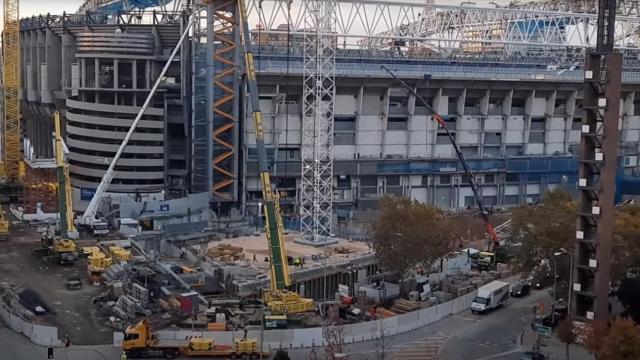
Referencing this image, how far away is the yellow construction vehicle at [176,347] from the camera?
2450 cm

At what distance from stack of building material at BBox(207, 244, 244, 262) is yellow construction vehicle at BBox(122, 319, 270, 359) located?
12.7 metres

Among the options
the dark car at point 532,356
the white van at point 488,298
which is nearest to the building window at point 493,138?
the white van at point 488,298

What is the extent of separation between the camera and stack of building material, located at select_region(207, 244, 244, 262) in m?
37.9

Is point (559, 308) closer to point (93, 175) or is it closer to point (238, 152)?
point (238, 152)

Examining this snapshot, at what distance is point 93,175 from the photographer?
53.1 meters

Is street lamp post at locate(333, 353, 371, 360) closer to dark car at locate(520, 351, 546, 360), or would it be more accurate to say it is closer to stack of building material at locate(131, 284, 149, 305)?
dark car at locate(520, 351, 546, 360)

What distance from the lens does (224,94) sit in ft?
162

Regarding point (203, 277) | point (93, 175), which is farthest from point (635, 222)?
point (93, 175)

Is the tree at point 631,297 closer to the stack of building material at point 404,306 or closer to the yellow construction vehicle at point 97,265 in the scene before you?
the stack of building material at point 404,306

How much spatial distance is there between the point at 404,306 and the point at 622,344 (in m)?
11.1

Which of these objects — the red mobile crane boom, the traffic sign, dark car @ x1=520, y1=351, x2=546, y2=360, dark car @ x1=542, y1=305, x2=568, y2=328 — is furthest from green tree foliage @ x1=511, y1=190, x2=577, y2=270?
the red mobile crane boom

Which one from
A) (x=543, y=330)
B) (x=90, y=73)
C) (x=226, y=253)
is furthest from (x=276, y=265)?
(x=90, y=73)

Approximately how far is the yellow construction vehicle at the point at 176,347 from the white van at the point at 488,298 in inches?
375

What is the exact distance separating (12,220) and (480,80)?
1271 inches
